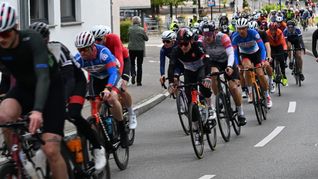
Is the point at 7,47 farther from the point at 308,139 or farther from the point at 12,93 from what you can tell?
the point at 308,139

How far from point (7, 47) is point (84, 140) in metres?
1.86

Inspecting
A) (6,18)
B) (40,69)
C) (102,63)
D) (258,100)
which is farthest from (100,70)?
(258,100)

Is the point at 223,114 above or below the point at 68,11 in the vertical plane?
below

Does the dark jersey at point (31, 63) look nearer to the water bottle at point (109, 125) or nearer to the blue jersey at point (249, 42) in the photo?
the water bottle at point (109, 125)

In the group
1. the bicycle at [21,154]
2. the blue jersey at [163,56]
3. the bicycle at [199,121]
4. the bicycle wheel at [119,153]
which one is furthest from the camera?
the blue jersey at [163,56]

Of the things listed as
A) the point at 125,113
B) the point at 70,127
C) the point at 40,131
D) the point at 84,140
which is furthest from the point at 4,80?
the point at 70,127

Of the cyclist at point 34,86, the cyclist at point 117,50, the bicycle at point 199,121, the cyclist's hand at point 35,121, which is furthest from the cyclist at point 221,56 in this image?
the cyclist's hand at point 35,121

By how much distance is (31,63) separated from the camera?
21.0 ft

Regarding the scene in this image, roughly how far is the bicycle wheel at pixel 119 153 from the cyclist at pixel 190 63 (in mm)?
1624

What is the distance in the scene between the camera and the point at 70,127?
13141mm

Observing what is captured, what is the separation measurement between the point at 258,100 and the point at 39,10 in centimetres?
659

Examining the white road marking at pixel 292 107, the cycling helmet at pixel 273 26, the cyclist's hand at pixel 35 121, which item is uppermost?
the cycling helmet at pixel 273 26

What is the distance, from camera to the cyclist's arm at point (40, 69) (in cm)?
605

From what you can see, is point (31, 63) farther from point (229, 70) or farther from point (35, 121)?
point (229, 70)
